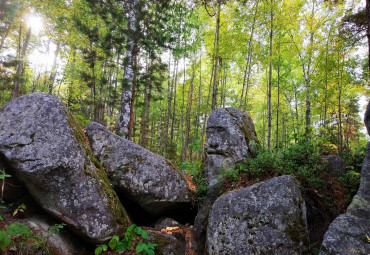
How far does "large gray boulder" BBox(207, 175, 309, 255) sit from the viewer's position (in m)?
3.70

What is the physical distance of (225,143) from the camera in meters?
5.96

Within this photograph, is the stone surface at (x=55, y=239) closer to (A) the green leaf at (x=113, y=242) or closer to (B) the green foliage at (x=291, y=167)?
(A) the green leaf at (x=113, y=242)

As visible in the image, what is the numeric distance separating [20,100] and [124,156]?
263 centimetres

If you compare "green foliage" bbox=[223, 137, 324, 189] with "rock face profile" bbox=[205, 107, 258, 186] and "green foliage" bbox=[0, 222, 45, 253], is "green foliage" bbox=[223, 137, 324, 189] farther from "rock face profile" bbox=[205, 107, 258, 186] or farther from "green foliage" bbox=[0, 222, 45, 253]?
"green foliage" bbox=[0, 222, 45, 253]

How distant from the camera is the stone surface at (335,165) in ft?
16.3

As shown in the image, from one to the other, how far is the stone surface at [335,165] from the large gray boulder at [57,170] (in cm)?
503

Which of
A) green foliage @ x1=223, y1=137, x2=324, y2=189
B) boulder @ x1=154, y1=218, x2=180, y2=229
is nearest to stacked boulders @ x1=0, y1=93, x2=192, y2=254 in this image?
boulder @ x1=154, y1=218, x2=180, y2=229

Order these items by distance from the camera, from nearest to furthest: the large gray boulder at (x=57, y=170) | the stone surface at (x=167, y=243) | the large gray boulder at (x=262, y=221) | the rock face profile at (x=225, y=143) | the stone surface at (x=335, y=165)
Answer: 1. the large gray boulder at (x=262, y=221)
2. the large gray boulder at (x=57, y=170)
3. the stone surface at (x=167, y=243)
4. the stone surface at (x=335, y=165)
5. the rock face profile at (x=225, y=143)

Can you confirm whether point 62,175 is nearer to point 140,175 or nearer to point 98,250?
point 98,250

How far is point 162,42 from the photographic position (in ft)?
24.4

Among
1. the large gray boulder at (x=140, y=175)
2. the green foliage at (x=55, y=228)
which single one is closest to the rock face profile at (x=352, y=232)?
the large gray boulder at (x=140, y=175)

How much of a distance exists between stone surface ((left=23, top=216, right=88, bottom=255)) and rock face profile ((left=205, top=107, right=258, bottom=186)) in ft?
11.0

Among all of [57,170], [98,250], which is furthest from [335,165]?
Answer: [57,170]

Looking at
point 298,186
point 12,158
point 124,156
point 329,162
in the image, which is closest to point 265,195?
point 298,186
